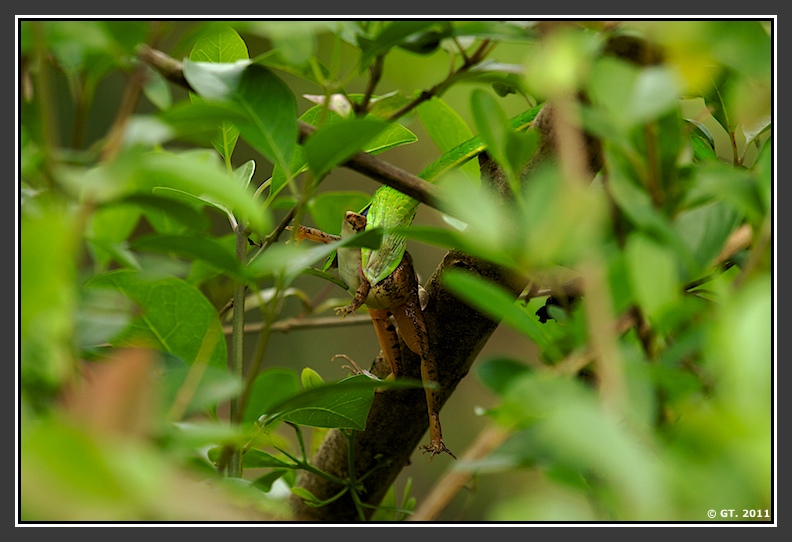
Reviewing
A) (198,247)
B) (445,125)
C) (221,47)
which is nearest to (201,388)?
(198,247)

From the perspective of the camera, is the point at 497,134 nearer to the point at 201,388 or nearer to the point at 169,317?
the point at 201,388

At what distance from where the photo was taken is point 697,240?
0.30m

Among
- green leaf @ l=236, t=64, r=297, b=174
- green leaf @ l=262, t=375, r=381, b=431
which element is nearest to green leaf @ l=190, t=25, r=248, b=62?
green leaf @ l=236, t=64, r=297, b=174

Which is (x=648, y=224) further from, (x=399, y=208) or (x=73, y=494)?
(x=399, y=208)

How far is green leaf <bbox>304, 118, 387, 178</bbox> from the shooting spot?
0.35 metres

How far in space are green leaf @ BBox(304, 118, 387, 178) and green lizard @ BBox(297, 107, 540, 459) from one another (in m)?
0.18

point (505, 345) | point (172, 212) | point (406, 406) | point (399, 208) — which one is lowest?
point (505, 345)

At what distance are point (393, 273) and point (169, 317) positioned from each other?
27cm

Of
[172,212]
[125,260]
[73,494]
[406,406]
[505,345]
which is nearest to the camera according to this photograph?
[73,494]

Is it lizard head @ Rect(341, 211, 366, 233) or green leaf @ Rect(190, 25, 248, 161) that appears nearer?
green leaf @ Rect(190, 25, 248, 161)

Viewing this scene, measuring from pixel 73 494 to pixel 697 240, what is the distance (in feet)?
0.80

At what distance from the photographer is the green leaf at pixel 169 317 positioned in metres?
0.48

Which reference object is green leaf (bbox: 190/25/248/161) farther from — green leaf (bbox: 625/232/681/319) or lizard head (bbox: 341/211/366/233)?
green leaf (bbox: 625/232/681/319)

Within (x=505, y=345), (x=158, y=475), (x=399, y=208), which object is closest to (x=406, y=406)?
(x=399, y=208)
